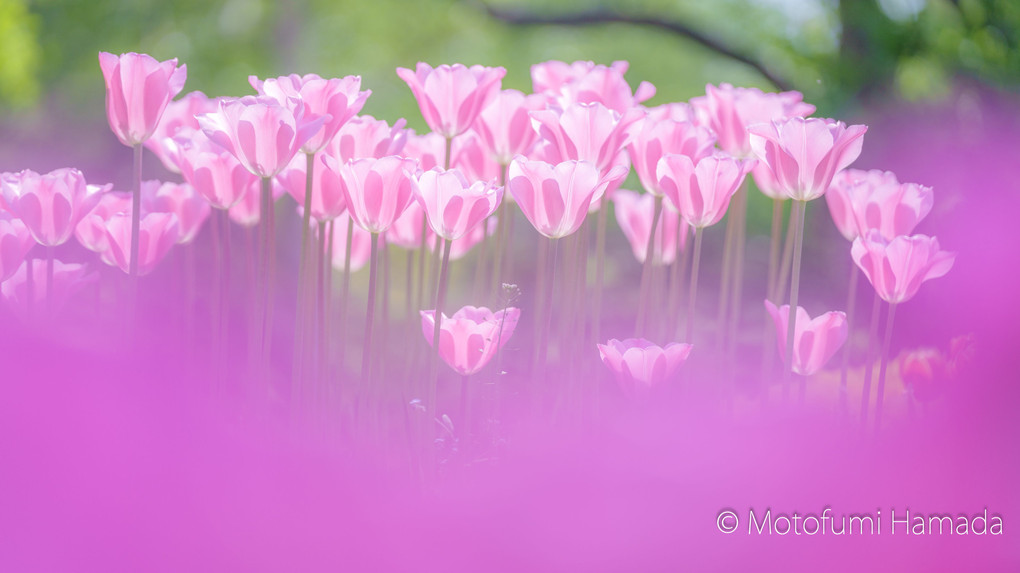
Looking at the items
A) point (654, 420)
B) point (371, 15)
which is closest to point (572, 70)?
point (654, 420)

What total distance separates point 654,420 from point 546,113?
32cm

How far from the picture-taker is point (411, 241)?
1076mm

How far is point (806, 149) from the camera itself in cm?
75

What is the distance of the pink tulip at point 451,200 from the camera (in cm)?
69

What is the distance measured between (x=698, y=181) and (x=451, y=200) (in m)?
0.24

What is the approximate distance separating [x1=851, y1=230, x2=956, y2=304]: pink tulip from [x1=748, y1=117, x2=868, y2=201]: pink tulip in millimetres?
79

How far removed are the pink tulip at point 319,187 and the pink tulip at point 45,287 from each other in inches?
8.5

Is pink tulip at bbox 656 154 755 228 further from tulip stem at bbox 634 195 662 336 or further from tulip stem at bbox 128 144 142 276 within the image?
tulip stem at bbox 128 144 142 276

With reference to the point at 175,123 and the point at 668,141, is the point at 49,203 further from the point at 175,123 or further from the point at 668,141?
the point at 668,141

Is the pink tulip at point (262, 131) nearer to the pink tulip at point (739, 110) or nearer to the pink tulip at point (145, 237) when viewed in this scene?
the pink tulip at point (145, 237)

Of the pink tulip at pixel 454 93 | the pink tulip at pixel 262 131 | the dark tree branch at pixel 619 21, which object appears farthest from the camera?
the dark tree branch at pixel 619 21

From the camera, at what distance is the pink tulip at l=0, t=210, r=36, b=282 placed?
0.75 metres

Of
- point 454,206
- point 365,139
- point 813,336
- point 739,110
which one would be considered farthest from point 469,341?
point 739,110

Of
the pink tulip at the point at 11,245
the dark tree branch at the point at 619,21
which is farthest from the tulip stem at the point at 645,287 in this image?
the dark tree branch at the point at 619,21
